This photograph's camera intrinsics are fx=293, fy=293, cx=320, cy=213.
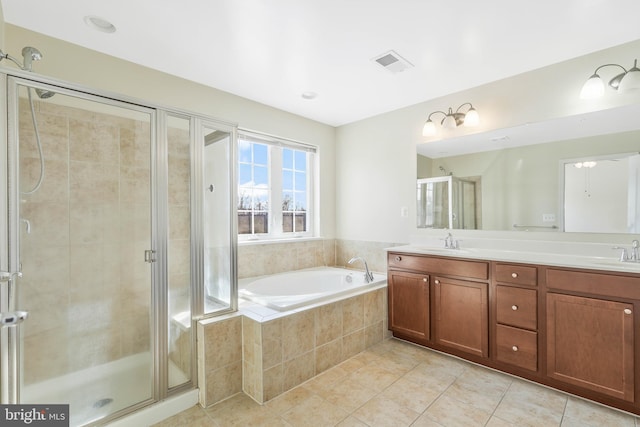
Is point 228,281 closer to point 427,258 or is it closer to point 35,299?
point 35,299

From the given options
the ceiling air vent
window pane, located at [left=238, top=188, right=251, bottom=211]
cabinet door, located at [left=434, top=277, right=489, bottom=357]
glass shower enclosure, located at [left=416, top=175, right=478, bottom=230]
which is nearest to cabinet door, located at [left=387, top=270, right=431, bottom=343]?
cabinet door, located at [left=434, top=277, right=489, bottom=357]

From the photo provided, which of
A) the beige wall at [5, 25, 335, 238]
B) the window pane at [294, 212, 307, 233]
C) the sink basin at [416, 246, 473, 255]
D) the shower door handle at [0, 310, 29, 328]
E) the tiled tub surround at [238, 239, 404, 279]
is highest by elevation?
the beige wall at [5, 25, 335, 238]

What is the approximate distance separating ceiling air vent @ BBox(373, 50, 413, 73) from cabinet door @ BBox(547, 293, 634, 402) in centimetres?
197

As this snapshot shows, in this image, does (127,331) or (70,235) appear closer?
(70,235)

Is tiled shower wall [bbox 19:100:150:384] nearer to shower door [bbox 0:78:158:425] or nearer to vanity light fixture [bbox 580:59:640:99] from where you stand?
shower door [bbox 0:78:158:425]

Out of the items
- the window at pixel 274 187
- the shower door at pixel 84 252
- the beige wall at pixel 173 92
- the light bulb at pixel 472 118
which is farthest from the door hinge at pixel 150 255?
the light bulb at pixel 472 118

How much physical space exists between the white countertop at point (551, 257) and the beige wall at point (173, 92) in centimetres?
177

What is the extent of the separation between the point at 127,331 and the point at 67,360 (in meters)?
0.32

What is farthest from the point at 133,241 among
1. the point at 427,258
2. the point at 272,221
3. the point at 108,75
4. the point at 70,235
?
the point at 427,258

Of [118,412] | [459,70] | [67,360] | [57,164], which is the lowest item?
[118,412]

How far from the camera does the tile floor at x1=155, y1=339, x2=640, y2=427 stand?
1739 mm

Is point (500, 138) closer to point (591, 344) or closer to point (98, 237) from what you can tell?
point (591, 344)

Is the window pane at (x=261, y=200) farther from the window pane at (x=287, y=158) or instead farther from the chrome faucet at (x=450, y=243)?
the chrome faucet at (x=450, y=243)

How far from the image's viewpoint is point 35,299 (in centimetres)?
165
